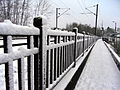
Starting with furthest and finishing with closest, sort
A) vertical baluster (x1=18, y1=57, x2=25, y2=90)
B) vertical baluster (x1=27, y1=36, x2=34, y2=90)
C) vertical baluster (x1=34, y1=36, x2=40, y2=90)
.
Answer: vertical baluster (x1=34, y1=36, x2=40, y2=90)
vertical baluster (x1=27, y1=36, x2=34, y2=90)
vertical baluster (x1=18, y1=57, x2=25, y2=90)

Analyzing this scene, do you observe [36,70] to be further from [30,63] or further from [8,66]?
[8,66]

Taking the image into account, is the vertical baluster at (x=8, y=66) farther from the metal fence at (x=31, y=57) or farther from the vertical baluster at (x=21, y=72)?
the vertical baluster at (x=21, y=72)

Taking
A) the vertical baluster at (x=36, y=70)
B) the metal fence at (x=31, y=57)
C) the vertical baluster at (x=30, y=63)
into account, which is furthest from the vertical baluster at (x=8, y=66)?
the vertical baluster at (x=36, y=70)

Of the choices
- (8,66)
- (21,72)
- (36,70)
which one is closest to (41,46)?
(36,70)

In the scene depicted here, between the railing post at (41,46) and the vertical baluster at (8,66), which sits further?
the railing post at (41,46)

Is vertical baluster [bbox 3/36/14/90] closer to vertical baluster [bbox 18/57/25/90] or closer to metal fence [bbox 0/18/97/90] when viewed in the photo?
metal fence [bbox 0/18/97/90]

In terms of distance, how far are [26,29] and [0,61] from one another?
603mm

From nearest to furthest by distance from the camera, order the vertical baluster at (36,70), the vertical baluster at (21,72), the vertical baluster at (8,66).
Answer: the vertical baluster at (8,66) → the vertical baluster at (21,72) → the vertical baluster at (36,70)

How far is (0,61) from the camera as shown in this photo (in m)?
1.49

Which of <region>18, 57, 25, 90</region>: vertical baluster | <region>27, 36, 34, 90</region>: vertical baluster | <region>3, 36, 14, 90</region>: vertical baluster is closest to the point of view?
<region>3, 36, 14, 90</region>: vertical baluster

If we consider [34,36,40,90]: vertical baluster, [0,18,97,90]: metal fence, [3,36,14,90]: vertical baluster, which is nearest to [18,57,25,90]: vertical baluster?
[0,18,97,90]: metal fence

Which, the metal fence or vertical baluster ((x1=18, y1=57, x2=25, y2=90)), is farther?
vertical baluster ((x1=18, y1=57, x2=25, y2=90))

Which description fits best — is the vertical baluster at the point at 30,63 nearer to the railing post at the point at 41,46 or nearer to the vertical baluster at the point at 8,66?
the railing post at the point at 41,46

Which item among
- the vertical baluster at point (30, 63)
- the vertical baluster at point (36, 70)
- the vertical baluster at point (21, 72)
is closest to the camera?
the vertical baluster at point (21, 72)
